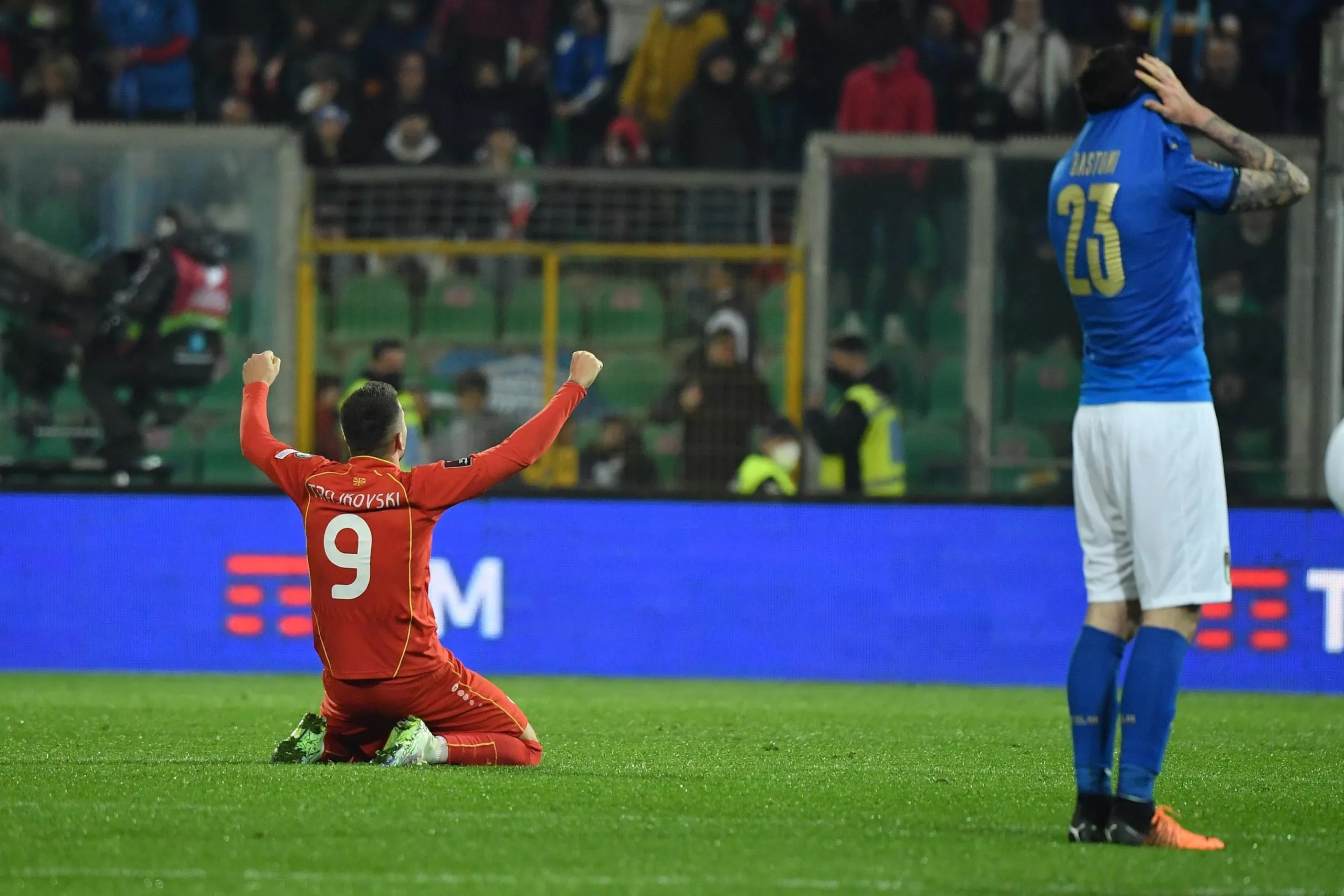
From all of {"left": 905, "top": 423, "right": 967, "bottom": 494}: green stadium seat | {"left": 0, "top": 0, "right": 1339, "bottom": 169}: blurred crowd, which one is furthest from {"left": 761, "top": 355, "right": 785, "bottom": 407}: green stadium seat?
{"left": 0, "top": 0, "right": 1339, "bottom": 169}: blurred crowd

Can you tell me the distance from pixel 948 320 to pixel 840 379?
0.84 m

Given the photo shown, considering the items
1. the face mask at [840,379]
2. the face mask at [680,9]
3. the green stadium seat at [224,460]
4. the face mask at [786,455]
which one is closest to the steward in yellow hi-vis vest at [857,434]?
the face mask at [840,379]

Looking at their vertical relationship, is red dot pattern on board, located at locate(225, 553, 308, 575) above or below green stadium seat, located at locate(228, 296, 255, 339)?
Result: below

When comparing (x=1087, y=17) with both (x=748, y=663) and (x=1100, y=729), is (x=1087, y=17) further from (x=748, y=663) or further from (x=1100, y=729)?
(x=1100, y=729)

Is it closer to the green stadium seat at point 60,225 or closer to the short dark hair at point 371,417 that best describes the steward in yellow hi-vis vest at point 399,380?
the green stadium seat at point 60,225

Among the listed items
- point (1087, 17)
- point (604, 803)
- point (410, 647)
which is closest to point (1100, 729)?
point (604, 803)

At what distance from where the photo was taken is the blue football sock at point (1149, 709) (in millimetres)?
5051

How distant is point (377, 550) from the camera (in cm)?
638

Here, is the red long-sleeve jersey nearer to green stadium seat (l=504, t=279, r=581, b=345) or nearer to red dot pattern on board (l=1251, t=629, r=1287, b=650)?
red dot pattern on board (l=1251, t=629, r=1287, b=650)

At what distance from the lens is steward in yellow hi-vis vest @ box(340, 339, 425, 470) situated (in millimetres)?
13438

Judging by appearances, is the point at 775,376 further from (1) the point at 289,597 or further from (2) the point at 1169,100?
(2) the point at 1169,100

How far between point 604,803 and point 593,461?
25.4 ft

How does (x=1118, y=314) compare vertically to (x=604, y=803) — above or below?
above

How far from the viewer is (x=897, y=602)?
39.2 feet
